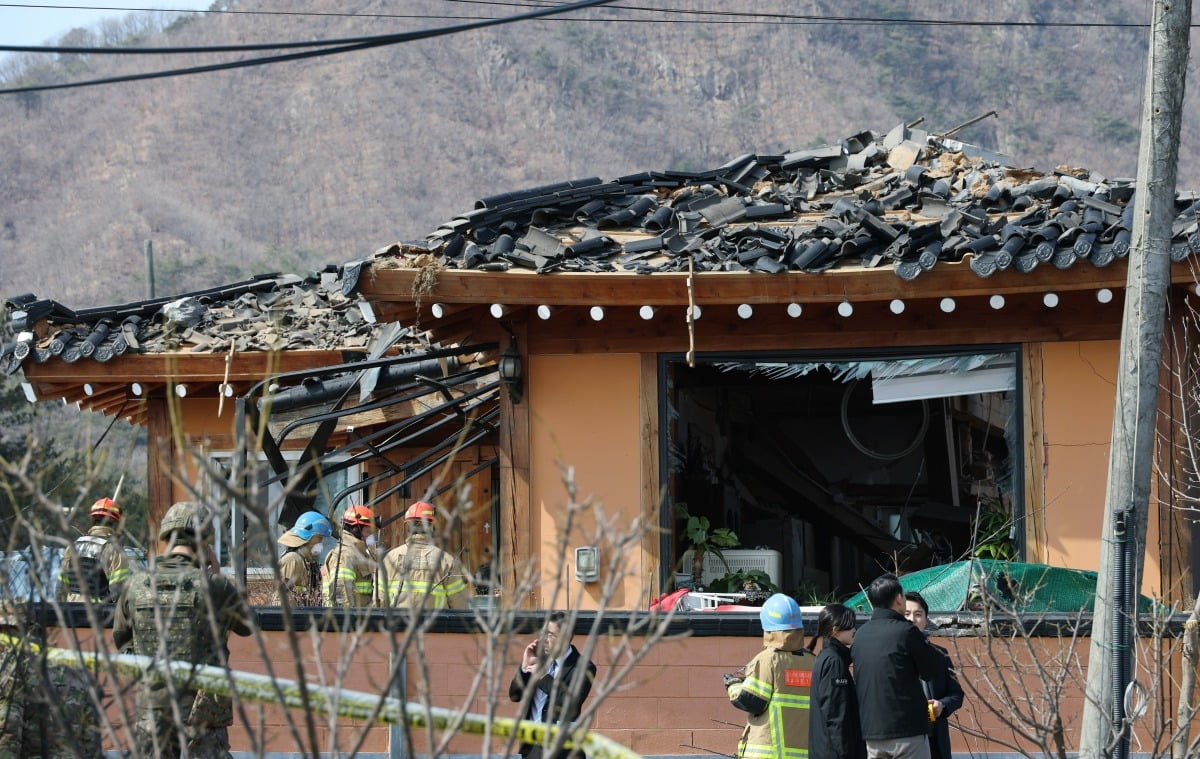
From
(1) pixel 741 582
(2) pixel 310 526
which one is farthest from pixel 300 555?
(1) pixel 741 582

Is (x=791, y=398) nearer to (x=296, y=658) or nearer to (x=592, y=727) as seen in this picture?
(x=592, y=727)

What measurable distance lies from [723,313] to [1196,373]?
334 centimetres

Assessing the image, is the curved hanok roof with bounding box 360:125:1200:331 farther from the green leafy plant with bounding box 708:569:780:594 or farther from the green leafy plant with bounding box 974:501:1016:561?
the green leafy plant with bounding box 708:569:780:594

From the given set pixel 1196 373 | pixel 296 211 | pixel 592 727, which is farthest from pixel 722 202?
pixel 296 211

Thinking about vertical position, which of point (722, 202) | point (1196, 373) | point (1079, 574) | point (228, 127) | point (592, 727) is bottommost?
point (592, 727)

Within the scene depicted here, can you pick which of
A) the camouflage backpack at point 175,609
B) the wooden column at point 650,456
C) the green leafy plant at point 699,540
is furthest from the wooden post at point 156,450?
the camouflage backpack at point 175,609

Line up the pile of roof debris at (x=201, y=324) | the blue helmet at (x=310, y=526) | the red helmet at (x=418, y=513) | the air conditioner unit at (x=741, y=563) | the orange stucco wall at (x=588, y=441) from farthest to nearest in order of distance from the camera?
the pile of roof debris at (x=201, y=324), the air conditioner unit at (x=741, y=563), the orange stucco wall at (x=588, y=441), the blue helmet at (x=310, y=526), the red helmet at (x=418, y=513)

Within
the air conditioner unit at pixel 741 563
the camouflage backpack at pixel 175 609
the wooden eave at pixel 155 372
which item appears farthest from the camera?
the wooden eave at pixel 155 372

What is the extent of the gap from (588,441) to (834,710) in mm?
4499

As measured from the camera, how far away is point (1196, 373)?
446 inches

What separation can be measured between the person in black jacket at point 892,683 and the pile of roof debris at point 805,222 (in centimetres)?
358

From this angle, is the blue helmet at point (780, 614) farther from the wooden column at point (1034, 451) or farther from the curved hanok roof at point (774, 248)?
the wooden column at point (1034, 451)

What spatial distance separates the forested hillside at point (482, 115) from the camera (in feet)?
316

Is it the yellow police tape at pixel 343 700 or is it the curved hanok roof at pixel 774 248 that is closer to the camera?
the yellow police tape at pixel 343 700
